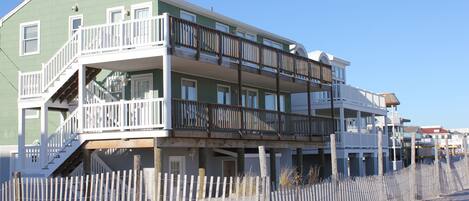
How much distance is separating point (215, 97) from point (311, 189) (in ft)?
38.7

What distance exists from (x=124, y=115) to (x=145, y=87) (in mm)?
4561

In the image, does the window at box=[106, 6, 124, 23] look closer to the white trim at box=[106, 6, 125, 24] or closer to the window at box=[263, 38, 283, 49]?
the white trim at box=[106, 6, 125, 24]

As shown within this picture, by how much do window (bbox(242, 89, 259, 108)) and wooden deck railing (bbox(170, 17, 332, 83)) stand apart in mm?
2628

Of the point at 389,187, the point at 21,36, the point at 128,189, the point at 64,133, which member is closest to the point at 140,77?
the point at 64,133

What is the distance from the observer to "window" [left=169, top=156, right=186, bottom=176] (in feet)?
77.7

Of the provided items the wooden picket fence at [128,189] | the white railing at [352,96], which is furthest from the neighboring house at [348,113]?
the wooden picket fence at [128,189]

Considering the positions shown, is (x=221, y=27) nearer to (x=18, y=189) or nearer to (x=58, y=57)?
(x=58, y=57)

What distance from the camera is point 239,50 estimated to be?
76.5 ft

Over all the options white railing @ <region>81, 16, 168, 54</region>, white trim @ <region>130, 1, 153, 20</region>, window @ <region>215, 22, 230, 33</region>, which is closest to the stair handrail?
white railing @ <region>81, 16, 168, 54</region>

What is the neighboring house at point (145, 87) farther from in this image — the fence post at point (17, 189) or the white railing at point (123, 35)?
the fence post at point (17, 189)

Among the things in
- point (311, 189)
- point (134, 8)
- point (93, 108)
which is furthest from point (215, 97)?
point (311, 189)

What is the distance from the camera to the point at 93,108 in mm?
19938

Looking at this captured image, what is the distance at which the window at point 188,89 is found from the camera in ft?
81.8

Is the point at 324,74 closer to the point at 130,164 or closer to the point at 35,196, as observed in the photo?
the point at 130,164
